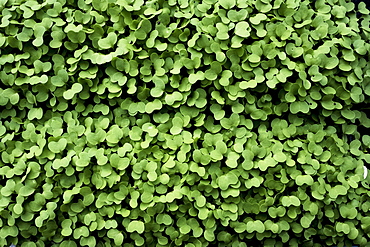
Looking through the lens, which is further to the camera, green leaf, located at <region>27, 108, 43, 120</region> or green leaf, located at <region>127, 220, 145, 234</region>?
green leaf, located at <region>27, 108, 43, 120</region>

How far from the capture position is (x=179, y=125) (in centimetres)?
197

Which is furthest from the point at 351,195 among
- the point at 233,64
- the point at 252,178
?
the point at 233,64

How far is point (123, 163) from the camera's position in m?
1.94

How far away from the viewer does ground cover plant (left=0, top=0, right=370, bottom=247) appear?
195cm

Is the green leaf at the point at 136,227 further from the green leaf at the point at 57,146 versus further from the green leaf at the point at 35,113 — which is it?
the green leaf at the point at 35,113

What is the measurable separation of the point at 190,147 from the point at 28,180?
2.38 feet

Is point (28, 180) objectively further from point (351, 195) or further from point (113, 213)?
point (351, 195)

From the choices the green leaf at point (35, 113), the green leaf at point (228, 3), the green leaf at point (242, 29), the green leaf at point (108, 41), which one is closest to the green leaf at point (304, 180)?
the green leaf at point (242, 29)

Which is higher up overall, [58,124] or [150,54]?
[150,54]

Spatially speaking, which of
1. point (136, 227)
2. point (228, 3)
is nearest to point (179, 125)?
point (136, 227)

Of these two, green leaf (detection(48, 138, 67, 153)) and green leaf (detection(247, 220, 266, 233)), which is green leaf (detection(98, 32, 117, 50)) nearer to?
green leaf (detection(48, 138, 67, 153))

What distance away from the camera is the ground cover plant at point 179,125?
1.95 metres

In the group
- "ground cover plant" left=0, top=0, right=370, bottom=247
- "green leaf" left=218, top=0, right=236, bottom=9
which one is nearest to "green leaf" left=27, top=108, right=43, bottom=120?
"ground cover plant" left=0, top=0, right=370, bottom=247

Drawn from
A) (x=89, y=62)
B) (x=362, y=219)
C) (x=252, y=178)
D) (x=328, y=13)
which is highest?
(x=328, y=13)
